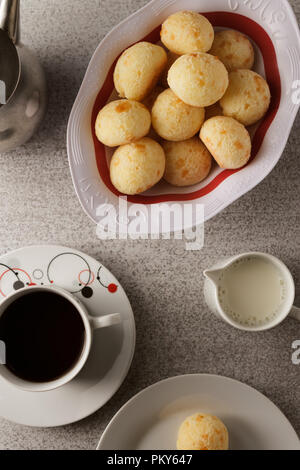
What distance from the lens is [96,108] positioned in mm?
663

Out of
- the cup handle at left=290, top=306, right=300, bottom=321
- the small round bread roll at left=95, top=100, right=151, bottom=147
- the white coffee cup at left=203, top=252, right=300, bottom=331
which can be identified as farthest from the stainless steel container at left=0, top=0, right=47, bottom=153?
the cup handle at left=290, top=306, right=300, bottom=321

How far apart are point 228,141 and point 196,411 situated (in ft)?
1.24

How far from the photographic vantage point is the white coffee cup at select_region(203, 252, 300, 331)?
2.12ft

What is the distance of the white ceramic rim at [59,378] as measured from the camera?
613 mm

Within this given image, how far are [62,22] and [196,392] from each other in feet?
1.89

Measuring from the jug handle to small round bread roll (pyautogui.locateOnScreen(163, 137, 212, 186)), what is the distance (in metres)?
0.23

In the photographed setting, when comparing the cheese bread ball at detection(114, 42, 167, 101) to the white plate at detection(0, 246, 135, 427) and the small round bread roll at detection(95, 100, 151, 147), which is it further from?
the white plate at detection(0, 246, 135, 427)

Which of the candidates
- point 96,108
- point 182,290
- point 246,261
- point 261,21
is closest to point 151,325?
point 182,290

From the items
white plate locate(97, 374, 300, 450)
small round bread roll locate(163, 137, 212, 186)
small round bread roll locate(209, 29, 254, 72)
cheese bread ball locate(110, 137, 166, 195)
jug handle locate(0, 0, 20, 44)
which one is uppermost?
jug handle locate(0, 0, 20, 44)

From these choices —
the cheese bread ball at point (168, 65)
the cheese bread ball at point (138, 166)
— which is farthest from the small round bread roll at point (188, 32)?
the cheese bread ball at point (138, 166)

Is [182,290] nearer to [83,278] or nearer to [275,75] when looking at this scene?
[83,278]

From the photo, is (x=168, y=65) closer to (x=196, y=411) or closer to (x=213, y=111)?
(x=213, y=111)

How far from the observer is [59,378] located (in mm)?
632

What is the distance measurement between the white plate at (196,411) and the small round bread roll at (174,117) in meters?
0.33
